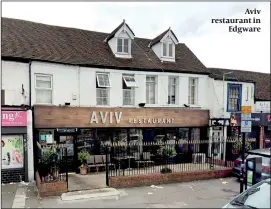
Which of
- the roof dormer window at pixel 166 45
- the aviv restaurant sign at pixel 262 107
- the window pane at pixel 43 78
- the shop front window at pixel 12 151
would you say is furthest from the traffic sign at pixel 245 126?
the aviv restaurant sign at pixel 262 107

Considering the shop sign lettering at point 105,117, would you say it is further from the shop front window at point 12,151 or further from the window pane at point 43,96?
the shop front window at point 12,151

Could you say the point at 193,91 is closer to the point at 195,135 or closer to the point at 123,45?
the point at 195,135

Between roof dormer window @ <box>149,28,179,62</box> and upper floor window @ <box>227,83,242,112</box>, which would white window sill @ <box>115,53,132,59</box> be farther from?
upper floor window @ <box>227,83,242,112</box>

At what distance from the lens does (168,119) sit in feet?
50.5

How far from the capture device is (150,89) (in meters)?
15.5

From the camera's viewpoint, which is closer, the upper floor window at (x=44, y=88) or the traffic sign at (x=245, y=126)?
the traffic sign at (x=245, y=126)

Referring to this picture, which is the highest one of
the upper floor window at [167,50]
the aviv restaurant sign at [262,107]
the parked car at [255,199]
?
the upper floor window at [167,50]

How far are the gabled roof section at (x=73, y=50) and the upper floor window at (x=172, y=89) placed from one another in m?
0.65

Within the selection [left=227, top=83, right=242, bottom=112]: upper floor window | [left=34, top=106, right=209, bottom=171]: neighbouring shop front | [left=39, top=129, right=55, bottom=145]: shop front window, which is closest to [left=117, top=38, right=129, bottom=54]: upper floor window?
[left=34, top=106, right=209, bottom=171]: neighbouring shop front

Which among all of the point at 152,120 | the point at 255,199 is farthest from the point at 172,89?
the point at 255,199

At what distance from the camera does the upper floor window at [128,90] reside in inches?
568

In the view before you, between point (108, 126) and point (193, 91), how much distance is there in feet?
19.3

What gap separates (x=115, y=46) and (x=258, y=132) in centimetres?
1157

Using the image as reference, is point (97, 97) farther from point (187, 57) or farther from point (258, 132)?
point (258, 132)
